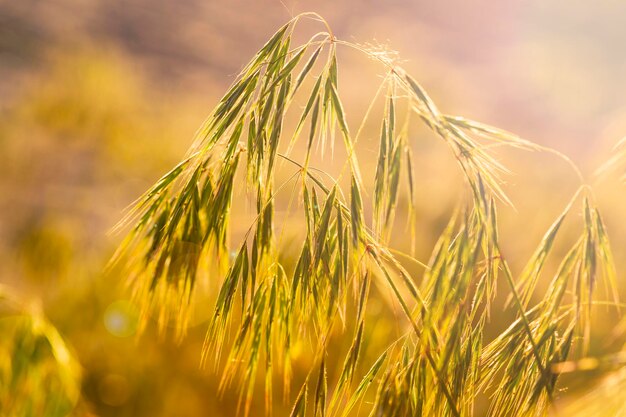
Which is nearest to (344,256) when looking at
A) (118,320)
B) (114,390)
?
(114,390)

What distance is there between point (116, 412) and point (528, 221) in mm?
1508

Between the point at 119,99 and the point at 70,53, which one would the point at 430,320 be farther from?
the point at 70,53

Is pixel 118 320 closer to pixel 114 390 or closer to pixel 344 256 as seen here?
pixel 114 390

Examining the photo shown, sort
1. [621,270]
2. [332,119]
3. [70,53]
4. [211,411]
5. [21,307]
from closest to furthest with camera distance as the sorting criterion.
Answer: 1. [332,119]
2. [21,307]
3. [211,411]
4. [621,270]
5. [70,53]

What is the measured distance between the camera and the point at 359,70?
6.98 m

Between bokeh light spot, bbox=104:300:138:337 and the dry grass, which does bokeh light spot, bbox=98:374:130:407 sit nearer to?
bokeh light spot, bbox=104:300:138:337

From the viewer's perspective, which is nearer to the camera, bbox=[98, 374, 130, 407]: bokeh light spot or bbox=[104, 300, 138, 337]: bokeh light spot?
bbox=[98, 374, 130, 407]: bokeh light spot

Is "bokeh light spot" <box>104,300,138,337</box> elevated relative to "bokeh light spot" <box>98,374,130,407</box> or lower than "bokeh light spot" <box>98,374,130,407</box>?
elevated

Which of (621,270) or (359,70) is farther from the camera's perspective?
(359,70)

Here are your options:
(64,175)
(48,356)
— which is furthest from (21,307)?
(64,175)

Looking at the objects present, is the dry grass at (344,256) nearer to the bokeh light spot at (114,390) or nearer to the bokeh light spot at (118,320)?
the bokeh light spot at (114,390)

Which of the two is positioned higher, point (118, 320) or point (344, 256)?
point (118, 320)

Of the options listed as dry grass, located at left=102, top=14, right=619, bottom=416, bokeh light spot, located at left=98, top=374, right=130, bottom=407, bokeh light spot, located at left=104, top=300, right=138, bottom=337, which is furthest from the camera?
bokeh light spot, located at left=104, top=300, right=138, bottom=337

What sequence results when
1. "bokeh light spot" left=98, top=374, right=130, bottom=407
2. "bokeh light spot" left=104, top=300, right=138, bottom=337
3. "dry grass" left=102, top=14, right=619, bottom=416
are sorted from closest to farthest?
"dry grass" left=102, top=14, right=619, bottom=416 → "bokeh light spot" left=98, top=374, right=130, bottom=407 → "bokeh light spot" left=104, top=300, right=138, bottom=337
